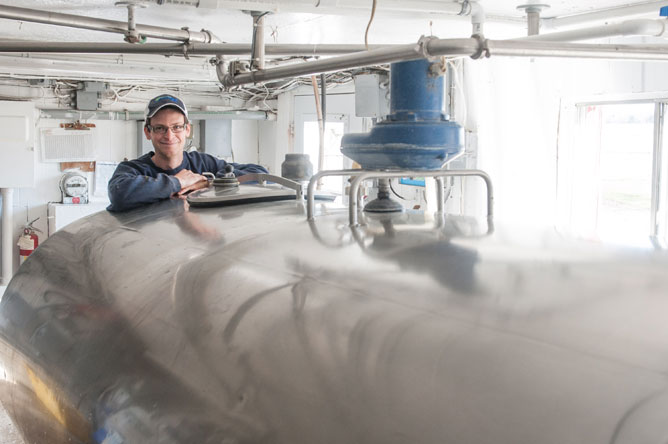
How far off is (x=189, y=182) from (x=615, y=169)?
207 centimetres

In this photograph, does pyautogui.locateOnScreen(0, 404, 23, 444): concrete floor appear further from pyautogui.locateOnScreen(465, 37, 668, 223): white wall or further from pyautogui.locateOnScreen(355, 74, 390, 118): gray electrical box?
pyautogui.locateOnScreen(465, 37, 668, 223): white wall

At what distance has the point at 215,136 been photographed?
5363 millimetres

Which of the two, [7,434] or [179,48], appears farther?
[7,434]

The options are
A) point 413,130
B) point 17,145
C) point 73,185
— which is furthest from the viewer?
point 73,185

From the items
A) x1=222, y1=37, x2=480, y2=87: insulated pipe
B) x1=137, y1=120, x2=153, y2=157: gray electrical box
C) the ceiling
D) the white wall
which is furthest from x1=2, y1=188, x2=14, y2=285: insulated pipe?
x1=222, y1=37, x2=480, y2=87: insulated pipe

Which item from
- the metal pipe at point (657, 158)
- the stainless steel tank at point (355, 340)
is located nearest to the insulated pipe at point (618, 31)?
the stainless steel tank at point (355, 340)

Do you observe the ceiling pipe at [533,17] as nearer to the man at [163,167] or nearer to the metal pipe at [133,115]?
the man at [163,167]

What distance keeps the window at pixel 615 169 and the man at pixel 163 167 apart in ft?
5.13

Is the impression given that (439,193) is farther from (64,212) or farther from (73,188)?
(73,188)

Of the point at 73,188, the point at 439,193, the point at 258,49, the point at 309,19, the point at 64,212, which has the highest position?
the point at 309,19

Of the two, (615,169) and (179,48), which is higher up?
(179,48)

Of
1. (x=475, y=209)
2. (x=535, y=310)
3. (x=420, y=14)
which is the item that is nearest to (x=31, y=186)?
(x=475, y=209)

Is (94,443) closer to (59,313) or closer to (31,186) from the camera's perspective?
(59,313)

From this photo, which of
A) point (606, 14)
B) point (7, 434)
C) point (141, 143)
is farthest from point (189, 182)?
point (141, 143)
